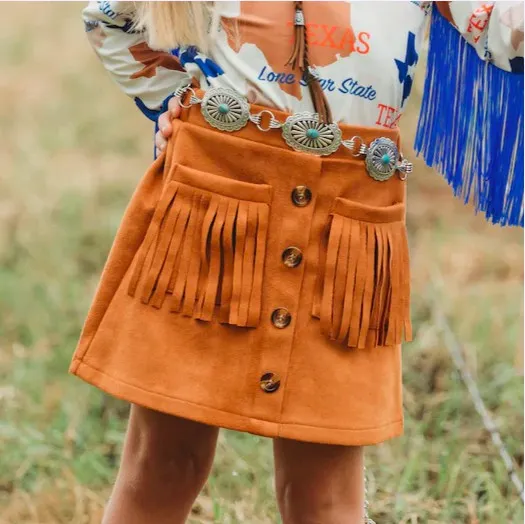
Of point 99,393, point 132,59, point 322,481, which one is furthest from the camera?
point 99,393

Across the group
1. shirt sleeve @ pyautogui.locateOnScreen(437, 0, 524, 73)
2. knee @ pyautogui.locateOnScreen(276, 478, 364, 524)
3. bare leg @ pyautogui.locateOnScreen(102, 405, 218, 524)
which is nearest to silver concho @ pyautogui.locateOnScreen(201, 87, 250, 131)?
shirt sleeve @ pyautogui.locateOnScreen(437, 0, 524, 73)

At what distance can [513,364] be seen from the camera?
3.00 metres

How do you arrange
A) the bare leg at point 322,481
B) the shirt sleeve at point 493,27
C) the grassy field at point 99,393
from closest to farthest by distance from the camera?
the shirt sleeve at point 493,27 → the bare leg at point 322,481 → the grassy field at point 99,393

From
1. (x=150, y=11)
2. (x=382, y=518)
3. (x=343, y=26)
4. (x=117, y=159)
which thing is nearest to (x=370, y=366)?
(x=343, y=26)

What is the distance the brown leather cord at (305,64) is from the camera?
154 centimetres

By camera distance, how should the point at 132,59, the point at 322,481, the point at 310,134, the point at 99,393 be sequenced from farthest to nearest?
the point at 99,393 → the point at 132,59 → the point at 322,481 → the point at 310,134

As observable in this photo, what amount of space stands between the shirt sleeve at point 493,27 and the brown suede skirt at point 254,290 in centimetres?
20

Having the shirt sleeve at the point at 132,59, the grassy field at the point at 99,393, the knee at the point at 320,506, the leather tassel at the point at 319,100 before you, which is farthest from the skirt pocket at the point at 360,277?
the grassy field at the point at 99,393

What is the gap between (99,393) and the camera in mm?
2797

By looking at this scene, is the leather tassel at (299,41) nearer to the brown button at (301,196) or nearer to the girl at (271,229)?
the girl at (271,229)

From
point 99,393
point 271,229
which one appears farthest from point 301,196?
point 99,393

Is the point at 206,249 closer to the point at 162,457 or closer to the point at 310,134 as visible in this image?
the point at 310,134

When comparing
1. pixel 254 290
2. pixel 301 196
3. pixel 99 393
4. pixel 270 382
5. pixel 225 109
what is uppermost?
pixel 225 109

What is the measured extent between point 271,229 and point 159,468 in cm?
41
